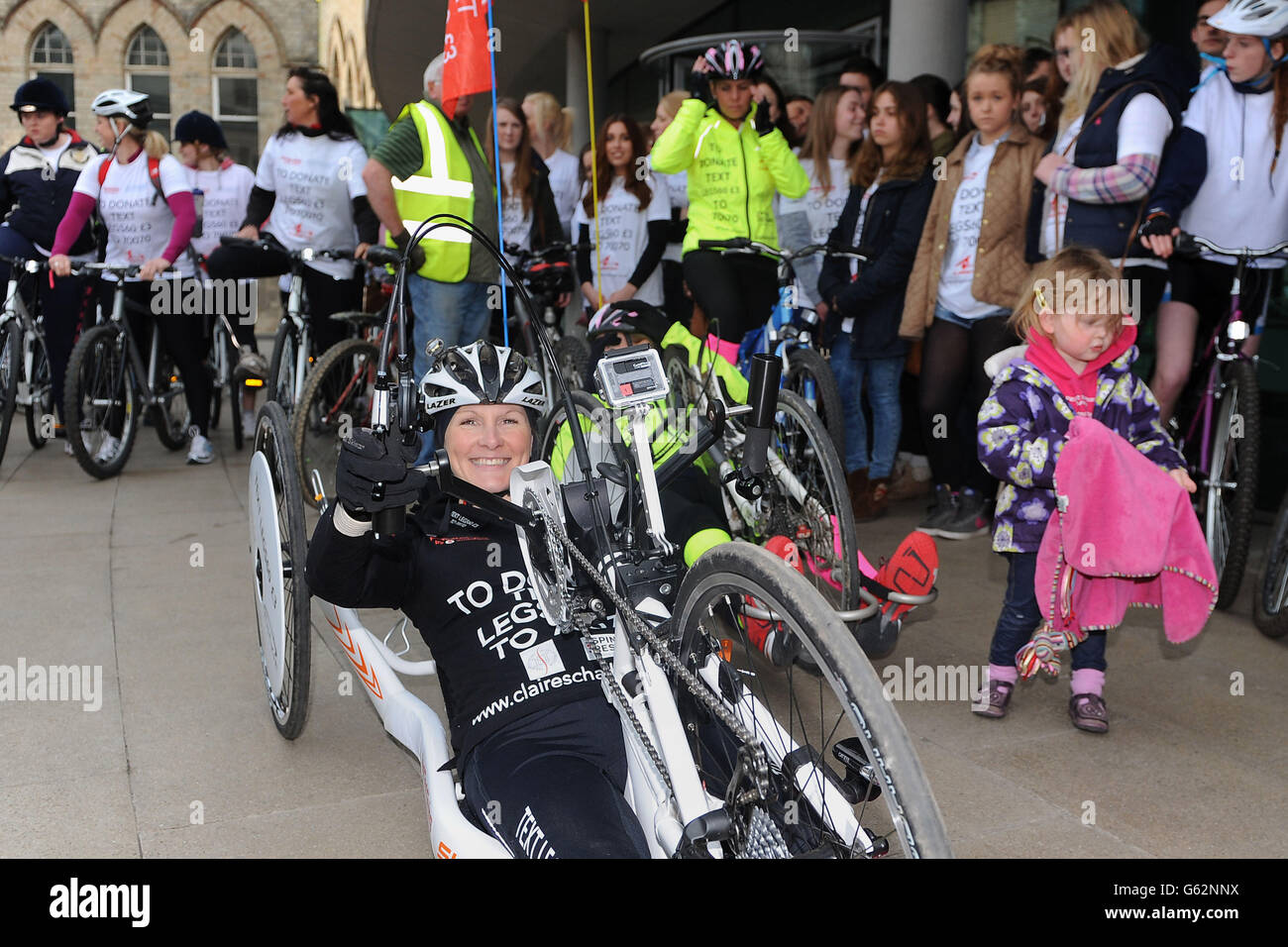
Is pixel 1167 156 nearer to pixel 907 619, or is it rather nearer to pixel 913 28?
pixel 907 619

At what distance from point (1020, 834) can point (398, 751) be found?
1.61 m

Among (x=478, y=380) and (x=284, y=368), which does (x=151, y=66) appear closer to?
(x=284, y=368)

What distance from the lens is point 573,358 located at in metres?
6.09

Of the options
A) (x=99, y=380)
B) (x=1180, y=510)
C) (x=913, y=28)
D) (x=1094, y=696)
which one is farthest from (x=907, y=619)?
(x=99, y=380)

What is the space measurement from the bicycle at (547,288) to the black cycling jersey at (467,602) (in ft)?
10.3

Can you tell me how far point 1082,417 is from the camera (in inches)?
132

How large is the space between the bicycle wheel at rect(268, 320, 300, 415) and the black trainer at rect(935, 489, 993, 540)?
3368 mm

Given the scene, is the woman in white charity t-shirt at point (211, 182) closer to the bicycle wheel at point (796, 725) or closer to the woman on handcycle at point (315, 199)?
the woman on handcycle at point (315, 199)

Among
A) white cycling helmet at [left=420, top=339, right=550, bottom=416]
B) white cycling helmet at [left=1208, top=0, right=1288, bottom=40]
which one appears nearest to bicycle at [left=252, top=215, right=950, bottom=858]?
white cycling helmet at [left=420, top=339, right=550, bottom=416]

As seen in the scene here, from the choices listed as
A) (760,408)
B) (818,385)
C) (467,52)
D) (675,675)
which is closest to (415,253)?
(467,52)

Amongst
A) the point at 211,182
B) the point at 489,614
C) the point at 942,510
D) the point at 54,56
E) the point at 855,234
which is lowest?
the point at 942,510

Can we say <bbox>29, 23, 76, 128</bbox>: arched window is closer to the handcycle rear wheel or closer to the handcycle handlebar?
the handcycle rear wheel

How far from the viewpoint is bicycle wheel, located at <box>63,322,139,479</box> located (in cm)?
683

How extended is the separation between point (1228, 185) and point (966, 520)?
1.78 metres
